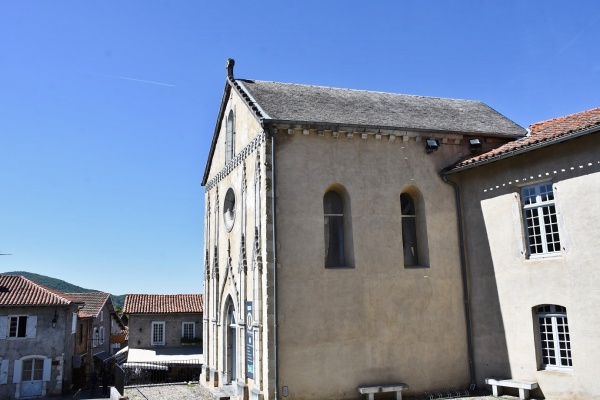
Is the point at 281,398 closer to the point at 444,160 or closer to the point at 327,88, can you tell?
the point at 444,160

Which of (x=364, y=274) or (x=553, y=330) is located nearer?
(x=553, y=330)

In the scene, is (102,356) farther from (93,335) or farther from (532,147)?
(532,147)

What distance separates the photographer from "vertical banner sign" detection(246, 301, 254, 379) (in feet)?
49.9

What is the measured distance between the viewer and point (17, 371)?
31734 millimetres

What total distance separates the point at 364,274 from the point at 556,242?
5.34 m

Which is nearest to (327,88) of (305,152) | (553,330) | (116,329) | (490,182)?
(305,152)

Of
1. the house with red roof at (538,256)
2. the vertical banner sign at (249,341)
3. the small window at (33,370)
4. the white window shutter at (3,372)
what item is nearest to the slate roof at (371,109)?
the house with red roof at (538,256)

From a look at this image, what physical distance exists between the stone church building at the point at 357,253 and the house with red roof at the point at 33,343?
63.5ft

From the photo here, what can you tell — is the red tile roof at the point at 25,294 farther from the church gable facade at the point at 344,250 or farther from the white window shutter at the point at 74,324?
the church gable facade at the point at 344,250

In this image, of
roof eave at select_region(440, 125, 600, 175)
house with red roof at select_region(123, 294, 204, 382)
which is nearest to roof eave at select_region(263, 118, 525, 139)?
roof eave at select_region(440, 125, 600, 175)

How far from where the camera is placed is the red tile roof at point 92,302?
41.9 meters

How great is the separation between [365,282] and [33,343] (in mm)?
25945

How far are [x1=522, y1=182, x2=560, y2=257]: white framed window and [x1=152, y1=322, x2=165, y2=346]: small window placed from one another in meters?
29.3

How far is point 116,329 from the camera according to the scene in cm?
5581
